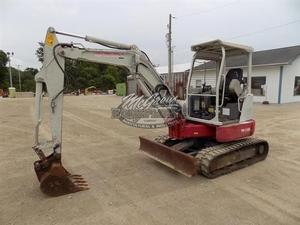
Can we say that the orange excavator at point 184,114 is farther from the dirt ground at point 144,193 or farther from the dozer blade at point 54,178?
the dirt ground at point 144,193

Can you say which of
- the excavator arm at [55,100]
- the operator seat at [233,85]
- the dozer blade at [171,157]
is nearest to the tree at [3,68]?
the dozer blade at [171,157]

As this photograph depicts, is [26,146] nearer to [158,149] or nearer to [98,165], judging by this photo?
[98,165]

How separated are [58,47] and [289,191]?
447cm

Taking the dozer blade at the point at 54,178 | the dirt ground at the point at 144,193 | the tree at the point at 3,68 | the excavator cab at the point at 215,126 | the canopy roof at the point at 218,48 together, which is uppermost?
the tree at the point at 3,68

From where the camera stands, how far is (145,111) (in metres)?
4.71

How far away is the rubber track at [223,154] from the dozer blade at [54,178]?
7.24 feet

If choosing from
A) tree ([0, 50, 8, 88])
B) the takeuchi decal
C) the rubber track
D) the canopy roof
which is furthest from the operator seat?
tree ([0, 50, 8, 88])

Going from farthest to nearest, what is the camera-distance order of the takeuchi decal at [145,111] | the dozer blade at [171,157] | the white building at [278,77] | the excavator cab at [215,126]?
the white building at [278,77], the excavator cab at [215,126], the takeuchi decal at [145,111], the dozer blade at [171,157]

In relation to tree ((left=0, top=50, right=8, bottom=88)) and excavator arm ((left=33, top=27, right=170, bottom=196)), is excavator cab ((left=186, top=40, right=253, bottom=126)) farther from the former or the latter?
tree ((left=0, top=50, right=8, bottom=88))

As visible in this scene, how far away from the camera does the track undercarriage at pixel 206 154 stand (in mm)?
4633

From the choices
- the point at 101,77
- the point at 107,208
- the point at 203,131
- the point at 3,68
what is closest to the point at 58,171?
the point at 107,208

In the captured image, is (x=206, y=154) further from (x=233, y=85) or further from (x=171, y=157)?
(x=233, y=85)

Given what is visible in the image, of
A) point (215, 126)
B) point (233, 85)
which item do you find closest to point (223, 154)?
point (215, 126)

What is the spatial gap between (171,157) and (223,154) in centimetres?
101
